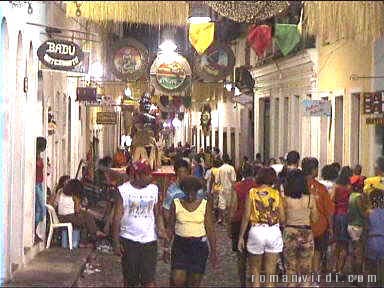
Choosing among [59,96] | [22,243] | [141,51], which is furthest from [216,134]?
[22,243]

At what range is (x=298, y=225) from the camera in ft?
37.5

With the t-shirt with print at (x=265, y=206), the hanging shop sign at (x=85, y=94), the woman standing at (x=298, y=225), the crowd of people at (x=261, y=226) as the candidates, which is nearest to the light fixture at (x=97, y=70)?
the hanging shop sign at (x=85, y=94)

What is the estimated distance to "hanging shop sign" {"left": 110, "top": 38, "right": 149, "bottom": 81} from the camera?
2488 centimetres

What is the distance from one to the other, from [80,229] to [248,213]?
667 centimetres

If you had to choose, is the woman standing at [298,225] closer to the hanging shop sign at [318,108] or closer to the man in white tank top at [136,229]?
the man in white tank top at [136,229]

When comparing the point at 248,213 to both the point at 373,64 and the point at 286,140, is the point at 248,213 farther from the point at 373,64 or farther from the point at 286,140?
the point at 286,140

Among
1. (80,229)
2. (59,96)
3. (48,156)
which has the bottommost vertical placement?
(80,229)

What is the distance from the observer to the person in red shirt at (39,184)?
15.9 meters

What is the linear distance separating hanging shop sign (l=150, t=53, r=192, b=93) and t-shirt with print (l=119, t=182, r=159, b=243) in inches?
584

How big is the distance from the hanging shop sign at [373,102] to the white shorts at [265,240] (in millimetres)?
7654

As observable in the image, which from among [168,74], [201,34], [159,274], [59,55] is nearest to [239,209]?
[159,274]

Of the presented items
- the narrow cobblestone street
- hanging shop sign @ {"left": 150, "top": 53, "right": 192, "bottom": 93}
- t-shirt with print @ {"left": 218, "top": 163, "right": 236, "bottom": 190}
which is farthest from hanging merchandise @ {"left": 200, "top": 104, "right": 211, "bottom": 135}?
the narrow cobblestone street

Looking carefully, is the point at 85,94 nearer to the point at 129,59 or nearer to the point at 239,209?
the point at 129,59

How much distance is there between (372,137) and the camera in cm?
1972
